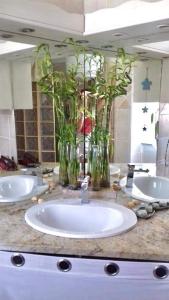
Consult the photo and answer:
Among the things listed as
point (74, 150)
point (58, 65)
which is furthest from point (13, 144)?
point (58, 65)

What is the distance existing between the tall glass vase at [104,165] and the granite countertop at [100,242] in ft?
1.39

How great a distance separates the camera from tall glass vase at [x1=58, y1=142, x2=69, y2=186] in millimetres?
1612

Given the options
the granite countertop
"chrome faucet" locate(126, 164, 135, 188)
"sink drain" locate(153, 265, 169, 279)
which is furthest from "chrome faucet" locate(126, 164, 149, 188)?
"sink drain" locate(153, 265, 169, 279)

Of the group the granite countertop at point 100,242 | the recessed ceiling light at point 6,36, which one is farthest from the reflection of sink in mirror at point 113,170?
Result: the recessed ceiling light at point 6,36

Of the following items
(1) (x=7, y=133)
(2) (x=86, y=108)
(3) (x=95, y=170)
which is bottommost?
(3) (x=95, y=170)

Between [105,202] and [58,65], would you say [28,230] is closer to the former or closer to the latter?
[105,202]

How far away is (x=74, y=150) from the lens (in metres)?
1.59

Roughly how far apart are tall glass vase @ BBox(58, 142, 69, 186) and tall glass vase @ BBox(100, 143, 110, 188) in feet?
0.68

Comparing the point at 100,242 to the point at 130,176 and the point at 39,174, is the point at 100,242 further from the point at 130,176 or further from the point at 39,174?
the point at 39,174

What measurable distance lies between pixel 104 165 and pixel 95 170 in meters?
0.06

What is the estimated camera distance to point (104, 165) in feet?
5.27

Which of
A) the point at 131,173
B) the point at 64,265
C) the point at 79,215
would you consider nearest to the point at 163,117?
the point at 131,173

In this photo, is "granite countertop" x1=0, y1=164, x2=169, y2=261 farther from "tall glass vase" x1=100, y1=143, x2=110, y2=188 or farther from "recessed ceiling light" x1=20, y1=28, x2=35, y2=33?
"recessed ceiling light" x1=20, y1=28, x2=35, y2=33

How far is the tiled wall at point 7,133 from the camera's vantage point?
66.9 inches
